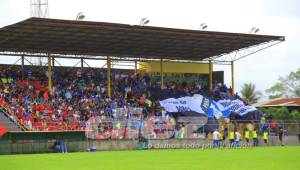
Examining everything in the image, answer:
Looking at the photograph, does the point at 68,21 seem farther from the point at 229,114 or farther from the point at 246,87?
the point at 246,87

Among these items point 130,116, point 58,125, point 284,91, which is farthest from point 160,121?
point 284,91

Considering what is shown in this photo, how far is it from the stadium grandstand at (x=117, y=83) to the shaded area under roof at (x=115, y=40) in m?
0.08

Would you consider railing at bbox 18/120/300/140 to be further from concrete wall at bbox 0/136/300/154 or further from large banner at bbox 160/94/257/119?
large banner at bbox 160/94/257/119

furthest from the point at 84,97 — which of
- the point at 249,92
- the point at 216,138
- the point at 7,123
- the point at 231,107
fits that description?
the point at 249,92

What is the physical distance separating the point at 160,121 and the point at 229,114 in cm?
973

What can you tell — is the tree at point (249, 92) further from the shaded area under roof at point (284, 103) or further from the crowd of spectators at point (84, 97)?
the crowd of spectators at point (84, 97)

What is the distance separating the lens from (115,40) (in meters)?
52.5

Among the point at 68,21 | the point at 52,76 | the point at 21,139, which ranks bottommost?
the point at 21,139

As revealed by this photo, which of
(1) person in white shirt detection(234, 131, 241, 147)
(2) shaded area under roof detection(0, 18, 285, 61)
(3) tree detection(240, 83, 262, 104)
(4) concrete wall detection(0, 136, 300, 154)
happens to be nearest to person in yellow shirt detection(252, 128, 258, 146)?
(1) person in white shirt detection(234, 131, 241, 147)

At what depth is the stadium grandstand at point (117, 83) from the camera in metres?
46.8

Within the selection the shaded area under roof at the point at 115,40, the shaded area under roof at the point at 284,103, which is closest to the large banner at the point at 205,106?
the shaded area under roof at the point at 115,40

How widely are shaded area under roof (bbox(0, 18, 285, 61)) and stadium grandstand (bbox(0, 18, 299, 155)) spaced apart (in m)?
0.08

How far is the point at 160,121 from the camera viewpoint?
49812mm

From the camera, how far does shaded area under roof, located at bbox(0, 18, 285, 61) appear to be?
1847 inches
